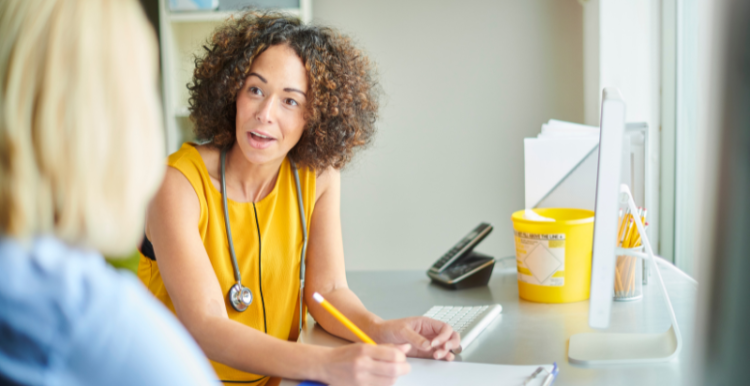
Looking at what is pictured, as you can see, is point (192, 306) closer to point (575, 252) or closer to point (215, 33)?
point (215, 33)

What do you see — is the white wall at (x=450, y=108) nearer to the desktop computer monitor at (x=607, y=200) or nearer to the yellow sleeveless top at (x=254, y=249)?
the yellow sleeveless top at (x=254, y=249)

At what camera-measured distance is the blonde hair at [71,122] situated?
0.47 metres

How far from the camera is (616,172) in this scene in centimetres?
81

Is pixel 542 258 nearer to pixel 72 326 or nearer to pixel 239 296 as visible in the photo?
pixel 239 296

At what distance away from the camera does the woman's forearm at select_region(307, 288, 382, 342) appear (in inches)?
44.6

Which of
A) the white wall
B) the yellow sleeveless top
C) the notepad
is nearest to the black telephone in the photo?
the yellow sleeveless top

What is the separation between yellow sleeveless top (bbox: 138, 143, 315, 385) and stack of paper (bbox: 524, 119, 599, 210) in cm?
68

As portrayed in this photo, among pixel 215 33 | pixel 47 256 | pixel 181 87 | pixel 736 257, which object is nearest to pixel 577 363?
pixel 736 257

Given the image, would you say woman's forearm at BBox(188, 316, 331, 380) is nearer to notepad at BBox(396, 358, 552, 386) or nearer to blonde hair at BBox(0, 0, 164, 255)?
notepad at BBox(396, 358, 552, 386)

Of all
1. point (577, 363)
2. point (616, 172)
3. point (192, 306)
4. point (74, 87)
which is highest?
point (74, 87)

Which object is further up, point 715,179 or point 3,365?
point 715,179

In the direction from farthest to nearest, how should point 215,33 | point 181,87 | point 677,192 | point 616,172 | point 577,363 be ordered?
point 181,87
point 677,192
point 215,33
point 577,363
point 616,172

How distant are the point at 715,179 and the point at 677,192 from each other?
5.47ft

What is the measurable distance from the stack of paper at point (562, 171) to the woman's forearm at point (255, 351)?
947mm
